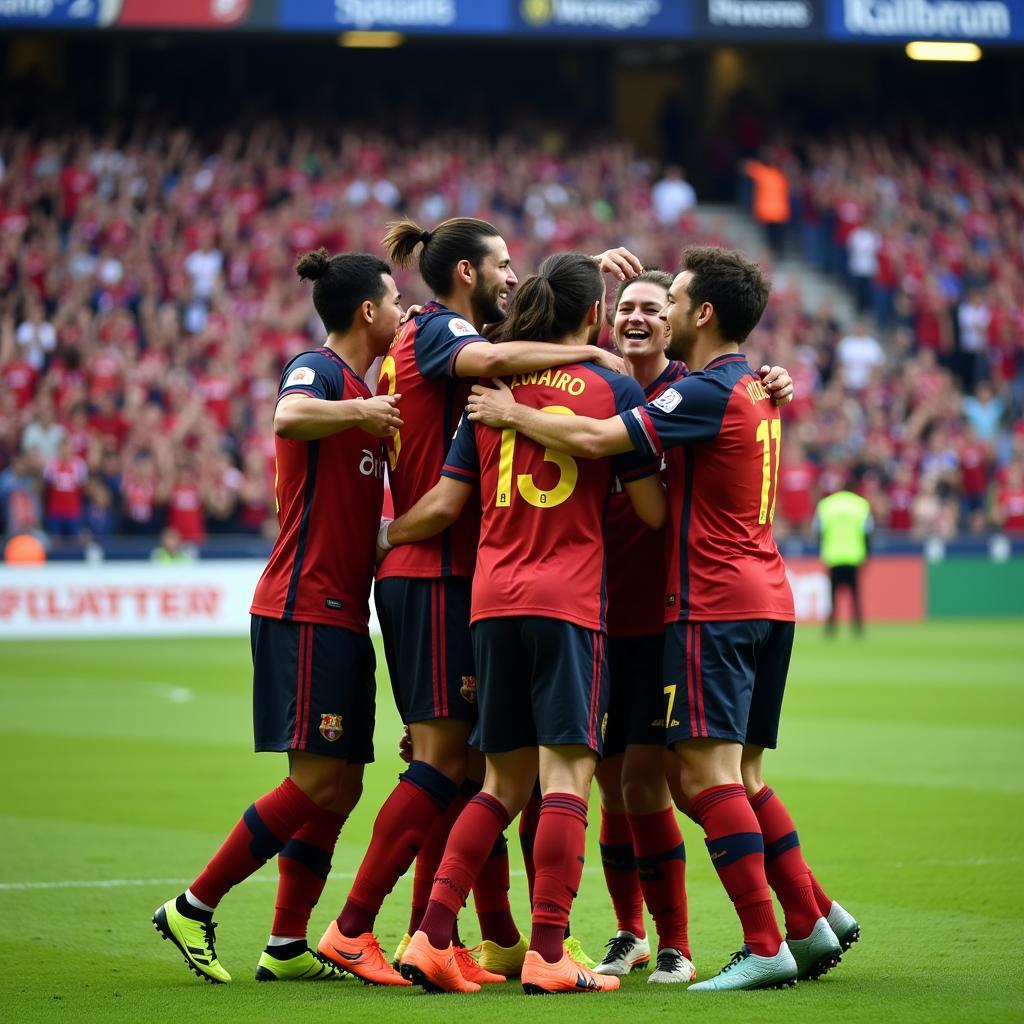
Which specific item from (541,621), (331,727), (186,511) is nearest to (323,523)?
(331,727)

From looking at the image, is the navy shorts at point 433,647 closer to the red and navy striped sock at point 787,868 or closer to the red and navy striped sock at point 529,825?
the red and navy striped sock at point 529,825

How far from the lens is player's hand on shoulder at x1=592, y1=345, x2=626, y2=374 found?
595 cm

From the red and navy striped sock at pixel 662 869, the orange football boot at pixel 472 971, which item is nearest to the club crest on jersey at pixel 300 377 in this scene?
the red and navy striped sock at pixel 662 869

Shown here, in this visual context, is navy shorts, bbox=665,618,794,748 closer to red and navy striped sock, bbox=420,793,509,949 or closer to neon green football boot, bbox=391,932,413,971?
red and navy striped sock, bbox=420,793,509,949

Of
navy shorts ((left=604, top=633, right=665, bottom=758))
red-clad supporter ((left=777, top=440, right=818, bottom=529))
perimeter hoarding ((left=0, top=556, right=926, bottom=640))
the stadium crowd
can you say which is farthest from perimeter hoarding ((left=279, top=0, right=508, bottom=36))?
navy shorts ((left=604, top=633, right=665, bottom=758))

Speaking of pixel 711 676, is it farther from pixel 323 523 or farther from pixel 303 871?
pixel 303 871

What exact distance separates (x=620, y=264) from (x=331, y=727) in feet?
6.29

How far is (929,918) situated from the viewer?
709 cm

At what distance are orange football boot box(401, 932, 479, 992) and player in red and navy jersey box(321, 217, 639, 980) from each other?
302 millimetres

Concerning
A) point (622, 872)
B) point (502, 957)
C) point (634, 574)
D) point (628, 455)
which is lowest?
point (502, 957)

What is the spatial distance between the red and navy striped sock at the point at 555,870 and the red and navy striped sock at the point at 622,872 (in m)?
0.78

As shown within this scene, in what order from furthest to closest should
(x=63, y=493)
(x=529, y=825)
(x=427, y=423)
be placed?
(x=63, y=493) → (x=529, y=825) → (x=427, y=423)

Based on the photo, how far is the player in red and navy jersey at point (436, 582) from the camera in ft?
19.3

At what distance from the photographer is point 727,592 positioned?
5.79m
